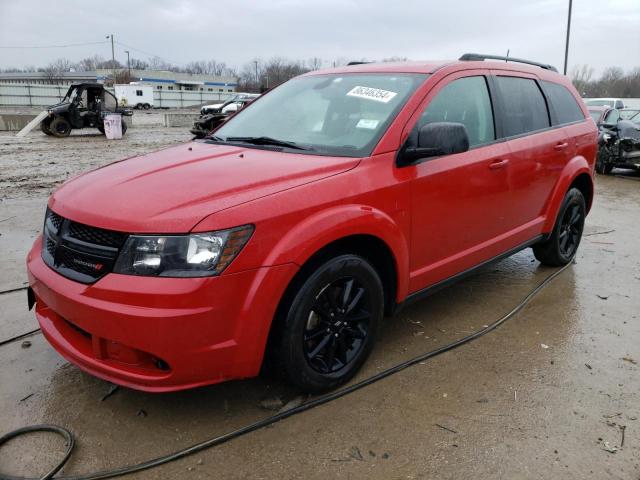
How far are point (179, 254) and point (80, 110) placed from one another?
20.0 metres

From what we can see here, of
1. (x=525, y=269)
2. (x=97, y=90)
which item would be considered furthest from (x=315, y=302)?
(x=97, y=90)

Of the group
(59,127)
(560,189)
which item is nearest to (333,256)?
(560,189)

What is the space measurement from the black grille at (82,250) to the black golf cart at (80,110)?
1894 cm

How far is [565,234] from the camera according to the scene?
4.91 m

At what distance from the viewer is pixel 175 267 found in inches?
87.0

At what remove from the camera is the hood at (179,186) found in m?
2.28

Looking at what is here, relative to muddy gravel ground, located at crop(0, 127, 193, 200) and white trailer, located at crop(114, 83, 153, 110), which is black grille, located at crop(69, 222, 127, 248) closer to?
muddy gravel ground, located at crop(0, 127, 193, 200)

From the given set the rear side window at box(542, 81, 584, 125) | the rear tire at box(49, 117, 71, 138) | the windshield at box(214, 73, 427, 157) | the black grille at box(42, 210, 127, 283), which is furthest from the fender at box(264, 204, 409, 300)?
the rear tire at box(49, 117, 71, 138)

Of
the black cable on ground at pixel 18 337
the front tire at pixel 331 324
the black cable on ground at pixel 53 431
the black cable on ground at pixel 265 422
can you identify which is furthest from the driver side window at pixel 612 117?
the black cable on ground at pixel 53 431

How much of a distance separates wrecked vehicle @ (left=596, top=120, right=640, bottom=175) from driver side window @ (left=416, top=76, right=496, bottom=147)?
29.0 feet

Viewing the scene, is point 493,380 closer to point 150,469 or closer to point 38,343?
point 150,469

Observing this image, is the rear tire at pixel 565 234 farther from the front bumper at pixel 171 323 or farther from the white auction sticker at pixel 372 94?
the front bumper at pixel 171 323

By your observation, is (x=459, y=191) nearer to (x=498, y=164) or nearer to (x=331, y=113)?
(x=498, y=164)

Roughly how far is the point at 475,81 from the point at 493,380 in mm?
2012
